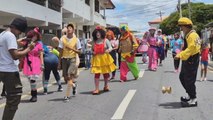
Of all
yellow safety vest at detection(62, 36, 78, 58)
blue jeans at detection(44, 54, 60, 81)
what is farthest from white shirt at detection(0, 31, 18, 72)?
blue jeans at detection(44, 54, 60, 81)

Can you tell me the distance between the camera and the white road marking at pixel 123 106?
8.73m

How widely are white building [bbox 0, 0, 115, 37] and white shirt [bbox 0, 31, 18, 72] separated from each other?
11.9 meters

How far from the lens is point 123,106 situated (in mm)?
9883

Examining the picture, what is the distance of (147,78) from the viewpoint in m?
16.1

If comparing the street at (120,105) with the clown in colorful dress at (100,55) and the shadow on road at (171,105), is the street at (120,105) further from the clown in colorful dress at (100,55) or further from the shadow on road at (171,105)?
the clown in colorful dress at (100,55)

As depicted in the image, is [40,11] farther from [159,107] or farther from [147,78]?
[159,107]

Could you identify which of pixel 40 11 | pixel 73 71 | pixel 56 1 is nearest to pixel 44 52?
pixel 73 71

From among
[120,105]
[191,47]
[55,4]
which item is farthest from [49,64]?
[55,4]

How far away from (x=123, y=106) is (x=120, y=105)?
6.9 inches

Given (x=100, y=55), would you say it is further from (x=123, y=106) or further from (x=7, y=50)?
(x=7, y=50)

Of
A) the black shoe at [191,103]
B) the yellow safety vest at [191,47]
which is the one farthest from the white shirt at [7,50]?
the black shoe at [191,103]

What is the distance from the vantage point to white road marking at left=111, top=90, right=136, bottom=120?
→ 8727 mm

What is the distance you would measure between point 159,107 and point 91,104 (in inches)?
64.5

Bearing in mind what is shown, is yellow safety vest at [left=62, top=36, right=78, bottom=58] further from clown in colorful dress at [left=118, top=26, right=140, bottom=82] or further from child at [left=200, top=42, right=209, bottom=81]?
child at [left=200, top=42, right=209, bottom=81]
